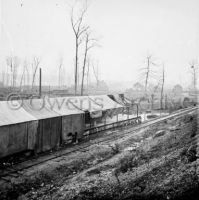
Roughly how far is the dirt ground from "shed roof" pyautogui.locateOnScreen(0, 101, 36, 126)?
3375 millimetres

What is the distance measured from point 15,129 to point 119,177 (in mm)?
7527

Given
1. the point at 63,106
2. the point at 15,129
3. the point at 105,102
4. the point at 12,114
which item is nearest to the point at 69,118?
the point at 63,106

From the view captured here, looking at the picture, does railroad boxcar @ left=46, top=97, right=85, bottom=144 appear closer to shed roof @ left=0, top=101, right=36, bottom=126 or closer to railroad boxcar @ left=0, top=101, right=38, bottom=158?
shed roof @ left=0, top=101, right=36, bottom=126

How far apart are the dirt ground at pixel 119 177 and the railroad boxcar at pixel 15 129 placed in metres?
2.10

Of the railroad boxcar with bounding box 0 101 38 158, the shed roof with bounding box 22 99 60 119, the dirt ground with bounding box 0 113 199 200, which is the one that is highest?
the shed roof with bounding box 22 99 60 119

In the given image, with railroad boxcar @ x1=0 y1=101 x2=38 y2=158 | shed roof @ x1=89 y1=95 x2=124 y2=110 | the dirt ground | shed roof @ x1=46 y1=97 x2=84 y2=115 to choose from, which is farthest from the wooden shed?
shed roof @ x1=89 y1=95 x2=124 y2=110

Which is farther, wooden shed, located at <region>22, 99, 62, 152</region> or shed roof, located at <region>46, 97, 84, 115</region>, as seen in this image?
shed roof, located at <region>46, 97, 84, 115</region>

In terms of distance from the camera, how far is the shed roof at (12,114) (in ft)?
50.3

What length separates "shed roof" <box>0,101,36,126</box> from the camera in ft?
50.3

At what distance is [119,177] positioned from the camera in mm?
11836

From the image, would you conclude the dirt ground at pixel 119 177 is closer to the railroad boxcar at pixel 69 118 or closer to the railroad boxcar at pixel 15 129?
the railroad boxcar at pixel 15 129

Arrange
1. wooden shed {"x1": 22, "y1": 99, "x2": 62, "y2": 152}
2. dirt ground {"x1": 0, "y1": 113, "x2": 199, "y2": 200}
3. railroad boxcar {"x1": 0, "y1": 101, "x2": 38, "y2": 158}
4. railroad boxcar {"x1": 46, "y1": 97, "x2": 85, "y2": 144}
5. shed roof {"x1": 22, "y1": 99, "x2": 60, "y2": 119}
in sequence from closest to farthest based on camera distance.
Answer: dirt ground {"x1": 0, "y1": 113, "x2": 199, "y2": 200} < railroad boxcar {"x1": 0, "y1": 101, "x2": 38, "y2": 158} < wooden shed {"x1": 22, "y1": 99, "x2": 62, "y2": 152} < shed roof {"x1": 22, "y1": 99, "x2": 60, "y2": 119} < railroad boxcar {"x1": 46, "y1": 97, "x2": 85, "y2": 144}

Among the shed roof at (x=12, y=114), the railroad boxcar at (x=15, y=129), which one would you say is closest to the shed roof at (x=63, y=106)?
the shed roof at (x=12, y=114)

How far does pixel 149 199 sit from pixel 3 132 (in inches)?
379
